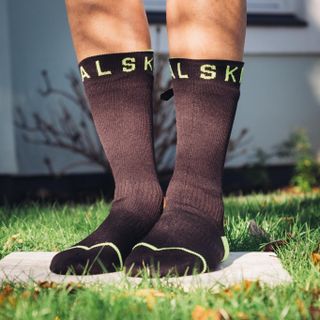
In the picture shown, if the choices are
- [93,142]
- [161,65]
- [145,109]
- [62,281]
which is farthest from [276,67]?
[62,281]

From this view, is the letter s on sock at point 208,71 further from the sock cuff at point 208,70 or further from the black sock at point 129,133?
the black sock at point 129,133

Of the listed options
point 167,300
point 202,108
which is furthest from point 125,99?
point 167,300

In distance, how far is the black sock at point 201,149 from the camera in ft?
5.82

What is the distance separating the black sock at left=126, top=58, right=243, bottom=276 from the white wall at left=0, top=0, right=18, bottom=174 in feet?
9.56

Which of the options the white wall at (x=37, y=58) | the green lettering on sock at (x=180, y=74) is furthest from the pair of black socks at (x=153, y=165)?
the white wall at (x=37, y=58)

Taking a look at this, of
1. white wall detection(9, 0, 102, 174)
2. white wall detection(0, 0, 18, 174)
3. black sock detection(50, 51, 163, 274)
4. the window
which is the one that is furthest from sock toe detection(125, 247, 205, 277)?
the window

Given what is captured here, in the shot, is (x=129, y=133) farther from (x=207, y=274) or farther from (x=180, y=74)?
(x=207, y=274)

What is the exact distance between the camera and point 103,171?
202 inches

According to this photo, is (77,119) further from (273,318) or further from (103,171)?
(273,318)

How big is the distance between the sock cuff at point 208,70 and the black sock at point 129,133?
11cm

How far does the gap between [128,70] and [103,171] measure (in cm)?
330

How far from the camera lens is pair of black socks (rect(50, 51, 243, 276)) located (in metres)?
1.71

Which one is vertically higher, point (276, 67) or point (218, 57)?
point (218, 57)

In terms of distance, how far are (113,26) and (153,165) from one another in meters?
0.35
